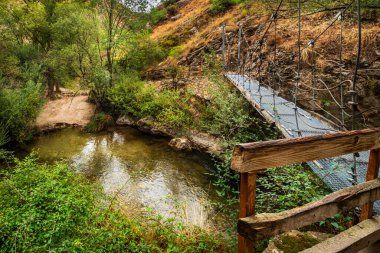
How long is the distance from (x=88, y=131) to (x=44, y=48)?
6.00m

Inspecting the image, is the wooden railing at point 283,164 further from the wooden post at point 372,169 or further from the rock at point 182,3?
the rock at point 182,3

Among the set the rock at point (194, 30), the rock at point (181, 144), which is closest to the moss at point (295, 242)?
the rock at point (181, 144)

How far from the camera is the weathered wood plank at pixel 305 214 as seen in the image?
1.22 meters

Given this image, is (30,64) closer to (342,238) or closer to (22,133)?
(22,133)

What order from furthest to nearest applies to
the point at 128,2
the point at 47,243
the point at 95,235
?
the point at 128,2, the point at 95,235, the point at 47,243

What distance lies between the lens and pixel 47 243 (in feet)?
9.08

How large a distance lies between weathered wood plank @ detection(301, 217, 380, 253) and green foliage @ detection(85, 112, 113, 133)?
10.3m

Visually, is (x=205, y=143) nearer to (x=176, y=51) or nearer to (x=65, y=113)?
(x=176, y=51)

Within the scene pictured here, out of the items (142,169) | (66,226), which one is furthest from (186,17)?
(66,226)

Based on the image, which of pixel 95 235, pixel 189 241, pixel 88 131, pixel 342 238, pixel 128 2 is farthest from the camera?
pixel 128 2

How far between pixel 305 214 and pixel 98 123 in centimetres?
1053

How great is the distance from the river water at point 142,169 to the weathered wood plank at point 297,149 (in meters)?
2.75

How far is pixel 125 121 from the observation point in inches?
435

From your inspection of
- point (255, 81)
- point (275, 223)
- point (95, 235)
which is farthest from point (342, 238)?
point (255, 81)
